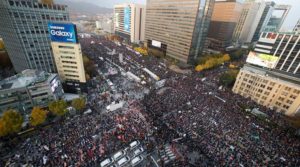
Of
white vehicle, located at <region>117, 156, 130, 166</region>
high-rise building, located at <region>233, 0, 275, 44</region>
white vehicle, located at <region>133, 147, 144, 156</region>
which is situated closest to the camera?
white vehicle, located at <region>117, 156, 130, 166</region>

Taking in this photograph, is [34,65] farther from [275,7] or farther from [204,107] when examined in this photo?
[275,7]

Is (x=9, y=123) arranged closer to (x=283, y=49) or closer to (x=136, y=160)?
(x=136, y=160)

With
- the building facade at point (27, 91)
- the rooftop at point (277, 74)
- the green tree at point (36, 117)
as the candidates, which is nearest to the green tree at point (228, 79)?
the rooftop at point (277, 74)

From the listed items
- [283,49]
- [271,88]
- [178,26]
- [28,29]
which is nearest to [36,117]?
[28,29]

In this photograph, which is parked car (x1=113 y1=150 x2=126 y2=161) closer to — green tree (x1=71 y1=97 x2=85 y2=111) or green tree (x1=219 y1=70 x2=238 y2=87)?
green tree (x1=71 y1=97 x2=85 y2=111)

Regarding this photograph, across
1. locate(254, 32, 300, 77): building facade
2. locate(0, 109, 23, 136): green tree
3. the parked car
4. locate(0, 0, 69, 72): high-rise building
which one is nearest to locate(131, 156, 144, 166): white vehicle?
the parked car

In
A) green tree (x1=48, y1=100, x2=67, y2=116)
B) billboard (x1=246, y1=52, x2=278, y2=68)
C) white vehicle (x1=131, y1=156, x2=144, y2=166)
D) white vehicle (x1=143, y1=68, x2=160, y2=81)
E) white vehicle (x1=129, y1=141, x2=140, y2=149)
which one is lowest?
white vehicle (x1=131, y1=156, x2=144, y2=166)

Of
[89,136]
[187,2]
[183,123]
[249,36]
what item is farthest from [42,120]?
[249,36]
